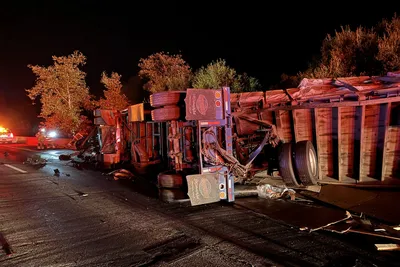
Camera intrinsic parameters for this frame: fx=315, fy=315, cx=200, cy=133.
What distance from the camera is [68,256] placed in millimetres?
4129

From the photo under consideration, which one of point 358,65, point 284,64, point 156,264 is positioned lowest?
point 156,264

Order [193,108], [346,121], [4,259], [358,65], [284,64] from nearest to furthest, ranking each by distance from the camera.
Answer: [4,259], [193,108], [346,121], [358,65], [284,64]

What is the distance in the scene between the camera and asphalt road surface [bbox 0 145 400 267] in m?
3.90

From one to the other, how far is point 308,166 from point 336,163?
1.09 meters

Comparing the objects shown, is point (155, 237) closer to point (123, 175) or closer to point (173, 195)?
point (173, 195)

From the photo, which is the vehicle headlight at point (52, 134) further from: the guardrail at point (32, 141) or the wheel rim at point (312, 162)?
the wheel rim at point (312, 162)

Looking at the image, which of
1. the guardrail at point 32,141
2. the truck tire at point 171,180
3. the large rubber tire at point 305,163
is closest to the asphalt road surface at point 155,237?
the truck tire at point 171,180

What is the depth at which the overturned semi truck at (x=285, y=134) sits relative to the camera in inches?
238

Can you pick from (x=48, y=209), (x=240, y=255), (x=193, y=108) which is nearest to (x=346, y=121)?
(x=193, y=108)

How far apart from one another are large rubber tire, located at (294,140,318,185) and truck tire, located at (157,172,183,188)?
2.48 m

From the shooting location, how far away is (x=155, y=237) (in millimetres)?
4699

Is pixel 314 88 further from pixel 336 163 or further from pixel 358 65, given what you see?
pixel 358 65

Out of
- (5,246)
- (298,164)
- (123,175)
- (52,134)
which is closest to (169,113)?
(298,164)

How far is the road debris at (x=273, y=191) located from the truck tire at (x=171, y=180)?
5.90 ft
